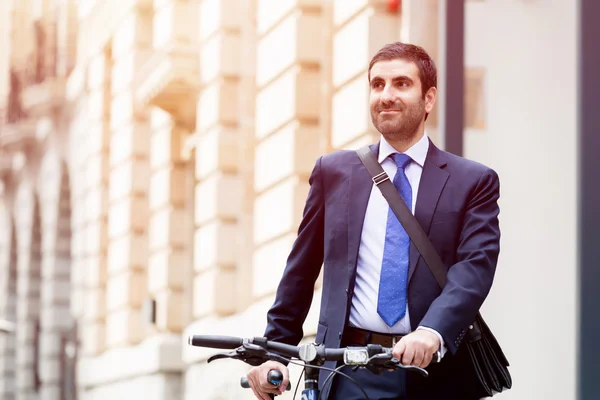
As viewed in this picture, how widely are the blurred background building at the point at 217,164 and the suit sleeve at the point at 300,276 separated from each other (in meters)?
3.84

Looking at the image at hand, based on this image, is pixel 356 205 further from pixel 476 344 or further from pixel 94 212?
pixel 94 212

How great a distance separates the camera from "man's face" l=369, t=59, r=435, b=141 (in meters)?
3.62

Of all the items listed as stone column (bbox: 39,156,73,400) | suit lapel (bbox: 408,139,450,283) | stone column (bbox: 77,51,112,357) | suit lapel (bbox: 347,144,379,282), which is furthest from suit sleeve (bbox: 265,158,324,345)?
stone column (bbox: 39,156,73,400)

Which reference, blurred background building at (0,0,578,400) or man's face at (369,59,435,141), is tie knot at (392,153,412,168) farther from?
blurred background building at (0,0,578,400)

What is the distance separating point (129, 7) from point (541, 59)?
9487 millimetres

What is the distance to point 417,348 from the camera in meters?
3.25

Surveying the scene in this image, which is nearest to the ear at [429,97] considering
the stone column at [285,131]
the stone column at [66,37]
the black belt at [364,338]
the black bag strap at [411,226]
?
the black bag strap at [411,226]

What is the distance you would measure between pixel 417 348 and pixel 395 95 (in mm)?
774

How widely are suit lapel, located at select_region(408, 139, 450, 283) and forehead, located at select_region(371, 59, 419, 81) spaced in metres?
0.28

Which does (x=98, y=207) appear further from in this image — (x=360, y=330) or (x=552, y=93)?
(x=360, y=330)

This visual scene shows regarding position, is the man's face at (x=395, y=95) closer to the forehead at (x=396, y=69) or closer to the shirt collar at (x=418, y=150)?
the forehead at (x=396, y=69)

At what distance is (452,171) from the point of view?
3.76 metres

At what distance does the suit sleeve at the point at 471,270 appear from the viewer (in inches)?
135

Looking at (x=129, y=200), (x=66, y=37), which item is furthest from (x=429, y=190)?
(x=66, y=37)
